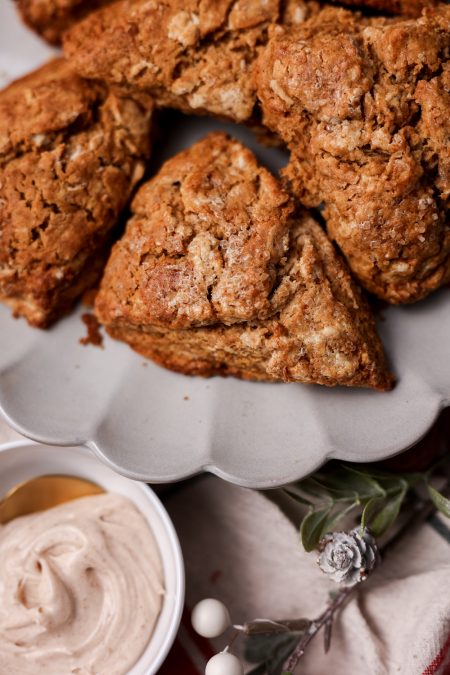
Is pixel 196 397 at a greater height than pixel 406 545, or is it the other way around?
pixel 196 397

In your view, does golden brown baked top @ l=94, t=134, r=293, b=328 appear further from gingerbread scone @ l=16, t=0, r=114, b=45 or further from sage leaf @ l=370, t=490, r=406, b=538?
sage leaf @ l=370, t=490, r=406, b=538

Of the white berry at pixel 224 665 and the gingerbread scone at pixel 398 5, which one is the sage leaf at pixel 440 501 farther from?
the gingerbread scone at pixel 398 5

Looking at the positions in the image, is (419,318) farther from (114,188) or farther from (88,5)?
(88,5)

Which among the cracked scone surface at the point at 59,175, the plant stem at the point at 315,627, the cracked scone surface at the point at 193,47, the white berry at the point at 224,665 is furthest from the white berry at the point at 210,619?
the cracked scone surface at the point at 193,47

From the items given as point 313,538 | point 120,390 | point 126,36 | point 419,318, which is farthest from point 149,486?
point 126,36

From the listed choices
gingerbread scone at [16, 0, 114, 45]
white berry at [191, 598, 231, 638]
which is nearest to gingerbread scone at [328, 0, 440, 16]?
gingerbread scone at [16, 0, 114, 45]
